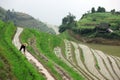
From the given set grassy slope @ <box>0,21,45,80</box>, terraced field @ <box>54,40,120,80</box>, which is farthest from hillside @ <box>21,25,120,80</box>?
grassy slope @ <box>0,21,45,80</box>

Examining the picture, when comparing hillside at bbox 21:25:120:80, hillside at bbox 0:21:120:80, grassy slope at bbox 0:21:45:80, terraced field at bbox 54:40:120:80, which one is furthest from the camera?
terraced field at bbox 54:40:120:80

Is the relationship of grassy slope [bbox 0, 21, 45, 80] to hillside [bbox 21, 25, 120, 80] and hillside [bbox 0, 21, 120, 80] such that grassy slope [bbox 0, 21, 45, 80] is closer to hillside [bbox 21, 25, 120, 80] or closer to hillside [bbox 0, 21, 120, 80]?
hillside [bbox 0, 21, 120, 80]

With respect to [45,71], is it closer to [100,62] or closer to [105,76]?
[105,76]

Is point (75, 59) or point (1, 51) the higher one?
point (1, 51)

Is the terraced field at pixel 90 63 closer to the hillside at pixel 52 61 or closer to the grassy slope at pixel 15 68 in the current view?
the hillside at pixel 52 61

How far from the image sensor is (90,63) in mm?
61781

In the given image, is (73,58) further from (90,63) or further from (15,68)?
(15,68)

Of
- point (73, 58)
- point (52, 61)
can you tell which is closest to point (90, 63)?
point (73, 58)

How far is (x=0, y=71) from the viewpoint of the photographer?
31078 millimetres

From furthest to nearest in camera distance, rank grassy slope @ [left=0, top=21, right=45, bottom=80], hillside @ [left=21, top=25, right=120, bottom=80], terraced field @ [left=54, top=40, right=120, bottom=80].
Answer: terraced field @ [left=54, top=40, right=120, bottom=80]
hillside @ [left=21, top=25, right=120, bottom=80]
grassy slope @ [left=0, top=21, right=45, bottom=80]

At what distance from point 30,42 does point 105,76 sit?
16953 millimetres

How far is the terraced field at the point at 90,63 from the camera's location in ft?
174

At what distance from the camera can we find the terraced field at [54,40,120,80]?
53.0 metres

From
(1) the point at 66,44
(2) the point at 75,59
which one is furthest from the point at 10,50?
(1) the point at 66,44
